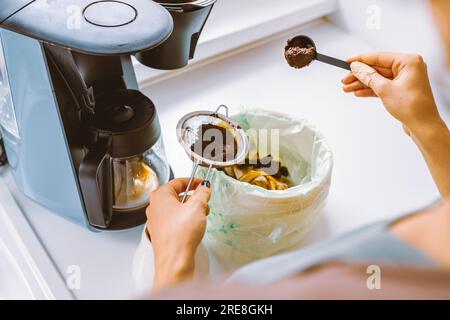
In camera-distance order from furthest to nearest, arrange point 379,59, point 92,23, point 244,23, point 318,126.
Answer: point 244,23 → point 318,126 → point 379,59 → point 92,23

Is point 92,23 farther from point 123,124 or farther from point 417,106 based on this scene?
point 417,106

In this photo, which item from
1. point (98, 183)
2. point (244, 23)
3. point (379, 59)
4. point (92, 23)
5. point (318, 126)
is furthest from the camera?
point (244, 23)

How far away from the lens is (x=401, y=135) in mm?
903

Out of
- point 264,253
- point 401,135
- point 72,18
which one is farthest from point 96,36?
point 401,135

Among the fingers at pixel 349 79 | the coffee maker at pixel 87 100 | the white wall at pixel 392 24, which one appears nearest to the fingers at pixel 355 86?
the fingers at pixel 349 79

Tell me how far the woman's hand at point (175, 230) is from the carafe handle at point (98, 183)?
0.25 ft

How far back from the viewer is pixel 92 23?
48 centimetres

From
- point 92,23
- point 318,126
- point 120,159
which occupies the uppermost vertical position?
point 92,23

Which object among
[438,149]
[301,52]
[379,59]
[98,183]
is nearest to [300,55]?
[301,52]

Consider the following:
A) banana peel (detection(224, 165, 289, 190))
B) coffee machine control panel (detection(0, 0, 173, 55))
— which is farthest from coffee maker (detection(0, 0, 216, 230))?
banana peel (detection(224, 165, 289, 190))

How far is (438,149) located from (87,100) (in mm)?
453

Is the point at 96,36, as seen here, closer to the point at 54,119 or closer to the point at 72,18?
the point at 72,18

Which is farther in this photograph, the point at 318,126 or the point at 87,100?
the point at 318,126

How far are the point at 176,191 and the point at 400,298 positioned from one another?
397 millimetres
